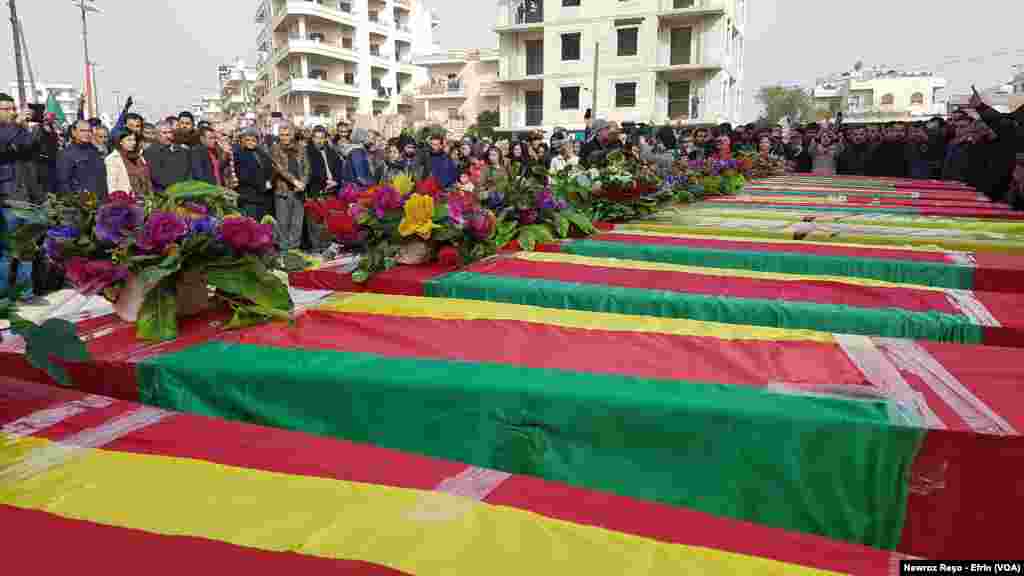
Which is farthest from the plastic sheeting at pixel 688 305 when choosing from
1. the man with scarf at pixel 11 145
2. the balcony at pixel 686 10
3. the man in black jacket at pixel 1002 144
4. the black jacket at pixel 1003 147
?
the balcony at pixel 686 10

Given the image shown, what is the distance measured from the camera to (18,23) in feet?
47.1

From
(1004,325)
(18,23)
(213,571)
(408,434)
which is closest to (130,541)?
(213,571)

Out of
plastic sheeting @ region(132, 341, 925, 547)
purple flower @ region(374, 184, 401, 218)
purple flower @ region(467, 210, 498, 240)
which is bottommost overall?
plastic sheeting @ region(132, 341, 925, 547)

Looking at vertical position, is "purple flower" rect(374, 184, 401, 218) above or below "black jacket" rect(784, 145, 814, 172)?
below

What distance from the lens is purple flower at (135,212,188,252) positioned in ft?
5.26

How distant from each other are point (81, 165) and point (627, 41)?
2126cm

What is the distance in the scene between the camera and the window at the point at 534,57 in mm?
25344

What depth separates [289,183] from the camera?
5.91 meters

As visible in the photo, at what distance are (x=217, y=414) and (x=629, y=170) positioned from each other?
10.5 feet

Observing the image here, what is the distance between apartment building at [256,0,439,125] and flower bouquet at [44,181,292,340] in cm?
2756

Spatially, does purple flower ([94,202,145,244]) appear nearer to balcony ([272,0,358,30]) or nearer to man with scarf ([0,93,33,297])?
man with scarf ([0,93,33,297])

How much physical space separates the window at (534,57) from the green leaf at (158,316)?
81.4 feet

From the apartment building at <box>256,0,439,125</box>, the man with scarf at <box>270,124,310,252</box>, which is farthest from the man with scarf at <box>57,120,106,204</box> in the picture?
the apartment building at <box>256,0,439,125</box>

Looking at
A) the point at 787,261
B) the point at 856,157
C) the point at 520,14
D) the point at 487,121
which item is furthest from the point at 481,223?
the point at 487,121
